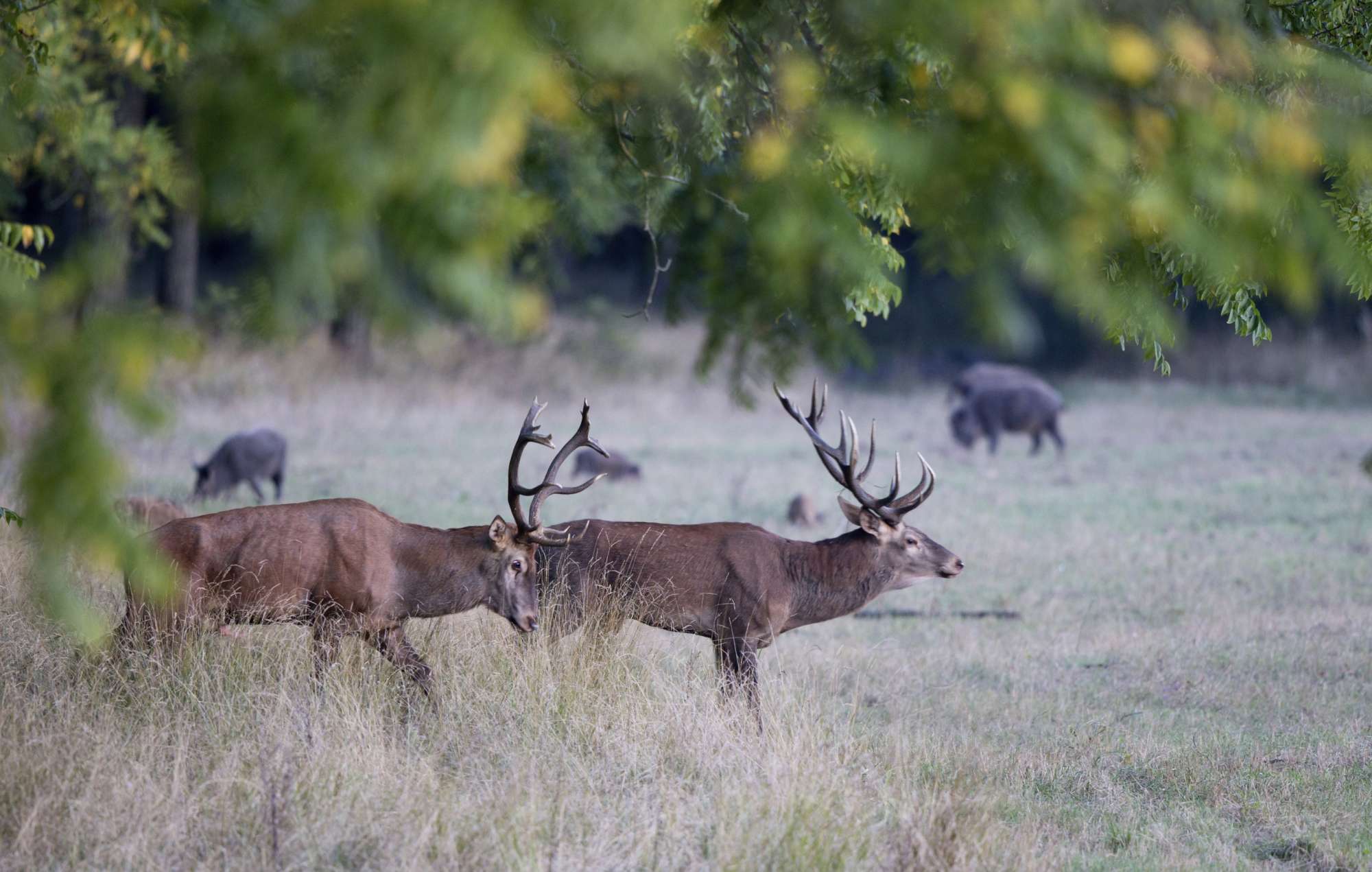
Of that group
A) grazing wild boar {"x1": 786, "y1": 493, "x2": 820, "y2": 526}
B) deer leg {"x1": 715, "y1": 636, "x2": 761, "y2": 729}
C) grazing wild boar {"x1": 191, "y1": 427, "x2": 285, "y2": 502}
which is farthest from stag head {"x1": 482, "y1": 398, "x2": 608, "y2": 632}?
grazing wild boar {"x1": 191, "y1": 427, "x2": 285, "y2": 502}

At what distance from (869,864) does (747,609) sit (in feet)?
7.48

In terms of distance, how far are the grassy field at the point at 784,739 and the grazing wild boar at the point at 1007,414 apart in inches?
269

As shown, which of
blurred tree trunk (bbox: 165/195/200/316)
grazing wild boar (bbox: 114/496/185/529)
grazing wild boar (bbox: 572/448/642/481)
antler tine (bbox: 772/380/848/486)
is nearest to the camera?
antler tine (bbox: 772/380/848/486)

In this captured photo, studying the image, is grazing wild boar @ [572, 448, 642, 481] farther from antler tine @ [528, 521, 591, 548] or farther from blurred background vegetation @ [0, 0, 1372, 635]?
blurred background vegetation @ [0, 0, 1372, 635]

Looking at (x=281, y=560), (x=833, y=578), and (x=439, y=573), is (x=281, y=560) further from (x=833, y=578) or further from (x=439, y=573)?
(x=833, y=578)

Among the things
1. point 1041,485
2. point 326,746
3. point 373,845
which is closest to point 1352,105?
point 373,845

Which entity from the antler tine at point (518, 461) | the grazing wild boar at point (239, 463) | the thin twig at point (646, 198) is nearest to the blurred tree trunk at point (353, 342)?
the grazing wild boar at point (239, 463)

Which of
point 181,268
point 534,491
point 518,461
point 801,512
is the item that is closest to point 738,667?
point 534,491

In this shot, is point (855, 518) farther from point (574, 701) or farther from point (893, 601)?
point (893, 601)

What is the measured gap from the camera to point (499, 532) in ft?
20.6

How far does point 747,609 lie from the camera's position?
21.3 feet

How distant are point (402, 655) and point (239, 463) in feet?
25.5

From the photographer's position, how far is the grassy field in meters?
4.25

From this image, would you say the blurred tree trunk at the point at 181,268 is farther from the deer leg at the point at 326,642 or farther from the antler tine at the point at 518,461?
the deer leg at the point at 326,642
